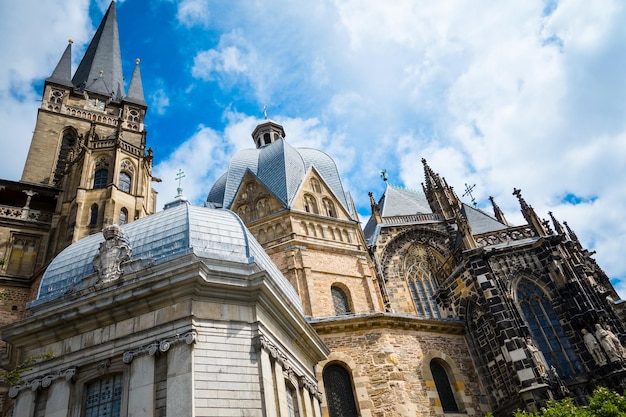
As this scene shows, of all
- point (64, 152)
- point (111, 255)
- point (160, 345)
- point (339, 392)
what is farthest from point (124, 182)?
point (160, 345)

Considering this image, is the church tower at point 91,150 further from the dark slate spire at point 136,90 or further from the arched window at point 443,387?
the arched window at point 443,387

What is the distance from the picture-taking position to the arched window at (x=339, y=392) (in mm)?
17281

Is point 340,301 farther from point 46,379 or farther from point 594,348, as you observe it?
point 46,379

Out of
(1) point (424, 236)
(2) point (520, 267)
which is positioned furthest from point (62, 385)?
(1) point (424, 236)

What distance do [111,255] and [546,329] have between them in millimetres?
15733

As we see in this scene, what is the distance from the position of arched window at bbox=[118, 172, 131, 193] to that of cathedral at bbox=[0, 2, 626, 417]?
75mm

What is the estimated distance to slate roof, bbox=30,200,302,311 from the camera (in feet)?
44.2

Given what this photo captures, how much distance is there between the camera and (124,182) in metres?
26.9

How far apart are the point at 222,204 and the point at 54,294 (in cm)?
1466

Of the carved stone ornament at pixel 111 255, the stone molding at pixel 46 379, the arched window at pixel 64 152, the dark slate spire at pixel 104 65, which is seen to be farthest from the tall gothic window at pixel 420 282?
the dark slate spire at pixel 104 65

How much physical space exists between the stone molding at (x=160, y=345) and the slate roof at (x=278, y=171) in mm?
15213

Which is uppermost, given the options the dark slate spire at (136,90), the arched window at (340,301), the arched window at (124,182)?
the dark slate spire at (136,90)

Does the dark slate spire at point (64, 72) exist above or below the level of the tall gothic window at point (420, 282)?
above

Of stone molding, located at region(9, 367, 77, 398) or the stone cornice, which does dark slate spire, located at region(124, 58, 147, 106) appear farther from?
stone molding, located at region(9, 367, 77, 398)
